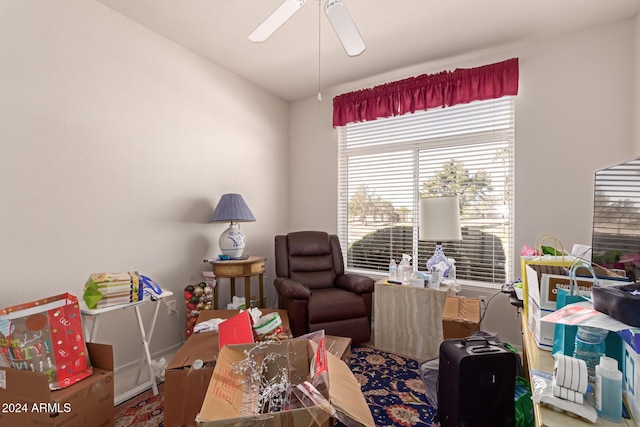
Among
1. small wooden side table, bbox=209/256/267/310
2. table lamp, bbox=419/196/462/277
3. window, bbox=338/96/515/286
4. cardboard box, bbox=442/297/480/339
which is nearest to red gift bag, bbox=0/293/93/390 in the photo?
small wooden side table, bbox=209/256/267/310

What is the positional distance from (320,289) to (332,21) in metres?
2.28

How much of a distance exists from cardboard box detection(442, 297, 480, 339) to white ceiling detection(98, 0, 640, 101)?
210 cm

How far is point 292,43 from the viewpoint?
8.18 ft

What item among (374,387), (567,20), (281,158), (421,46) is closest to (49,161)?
(281,158)

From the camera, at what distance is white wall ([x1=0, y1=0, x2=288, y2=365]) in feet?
5.56

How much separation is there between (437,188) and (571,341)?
210cm

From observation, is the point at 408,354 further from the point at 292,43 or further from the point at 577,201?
the point at 292,43

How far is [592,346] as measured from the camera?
2.73 feet

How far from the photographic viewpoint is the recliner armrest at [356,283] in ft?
8.83

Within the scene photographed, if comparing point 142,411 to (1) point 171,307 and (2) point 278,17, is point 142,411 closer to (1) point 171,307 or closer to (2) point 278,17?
(1) point 171,307

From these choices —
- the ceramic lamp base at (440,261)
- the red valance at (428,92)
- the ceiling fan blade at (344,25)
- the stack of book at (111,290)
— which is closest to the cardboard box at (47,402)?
the stack of book at (111,290)

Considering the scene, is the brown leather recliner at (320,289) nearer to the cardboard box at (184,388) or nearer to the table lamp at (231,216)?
the table lamp at (231,216)

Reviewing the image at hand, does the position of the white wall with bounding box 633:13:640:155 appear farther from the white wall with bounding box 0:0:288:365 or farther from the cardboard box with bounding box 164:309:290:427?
the white wall with bounding box 0:0:288:365

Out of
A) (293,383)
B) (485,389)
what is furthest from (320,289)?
(293,383)
